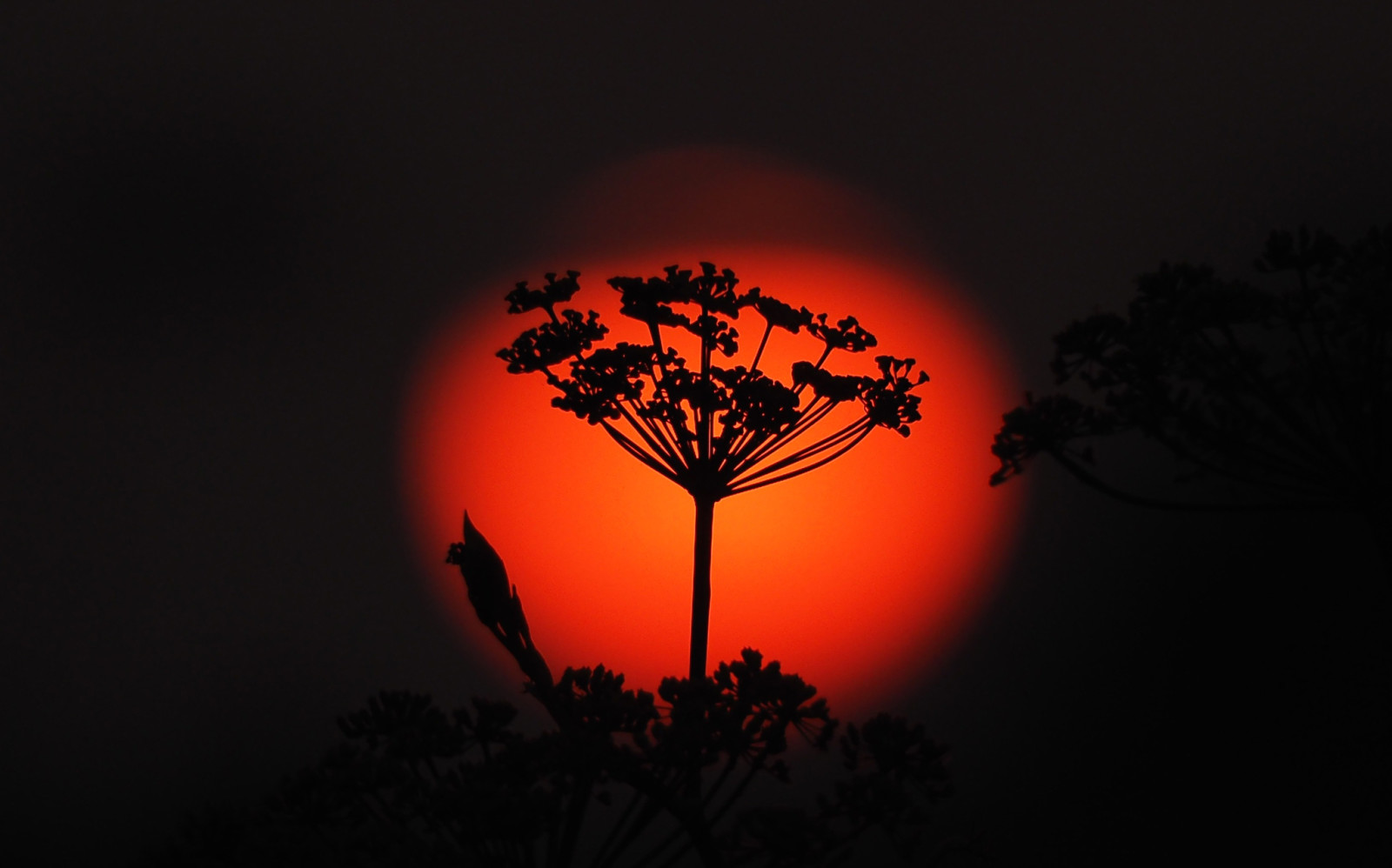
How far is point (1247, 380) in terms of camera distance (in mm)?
809

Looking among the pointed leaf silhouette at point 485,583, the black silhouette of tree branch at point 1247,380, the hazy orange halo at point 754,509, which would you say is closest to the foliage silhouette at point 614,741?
the pointed leaf silhouette at point 485,583

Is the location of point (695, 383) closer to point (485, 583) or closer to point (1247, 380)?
point (485, 583)

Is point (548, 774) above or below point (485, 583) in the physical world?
below

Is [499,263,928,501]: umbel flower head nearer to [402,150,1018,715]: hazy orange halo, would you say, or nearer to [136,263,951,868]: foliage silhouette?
[136,263,951,868]: foliage silhouette

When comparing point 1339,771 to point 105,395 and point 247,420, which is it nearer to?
point 247,420

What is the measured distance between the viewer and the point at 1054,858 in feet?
3.93

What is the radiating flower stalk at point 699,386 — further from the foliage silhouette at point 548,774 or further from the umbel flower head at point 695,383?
the foliage silhouette at point 548,774

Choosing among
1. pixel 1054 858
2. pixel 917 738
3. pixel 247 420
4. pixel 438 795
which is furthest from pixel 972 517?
pixel 247 420

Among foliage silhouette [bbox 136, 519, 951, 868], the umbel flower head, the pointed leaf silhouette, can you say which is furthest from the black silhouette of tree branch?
the pointed leaf silhouette

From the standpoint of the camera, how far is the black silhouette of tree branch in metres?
0.79

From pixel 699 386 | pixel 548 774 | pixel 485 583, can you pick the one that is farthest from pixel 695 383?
pixel 548 774

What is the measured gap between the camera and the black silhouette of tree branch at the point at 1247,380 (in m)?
0.79

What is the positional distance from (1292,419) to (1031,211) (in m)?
0.69

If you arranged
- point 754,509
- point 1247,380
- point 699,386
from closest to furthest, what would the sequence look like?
1. point 1247,380
2. point 699,386
3. point 754,509
